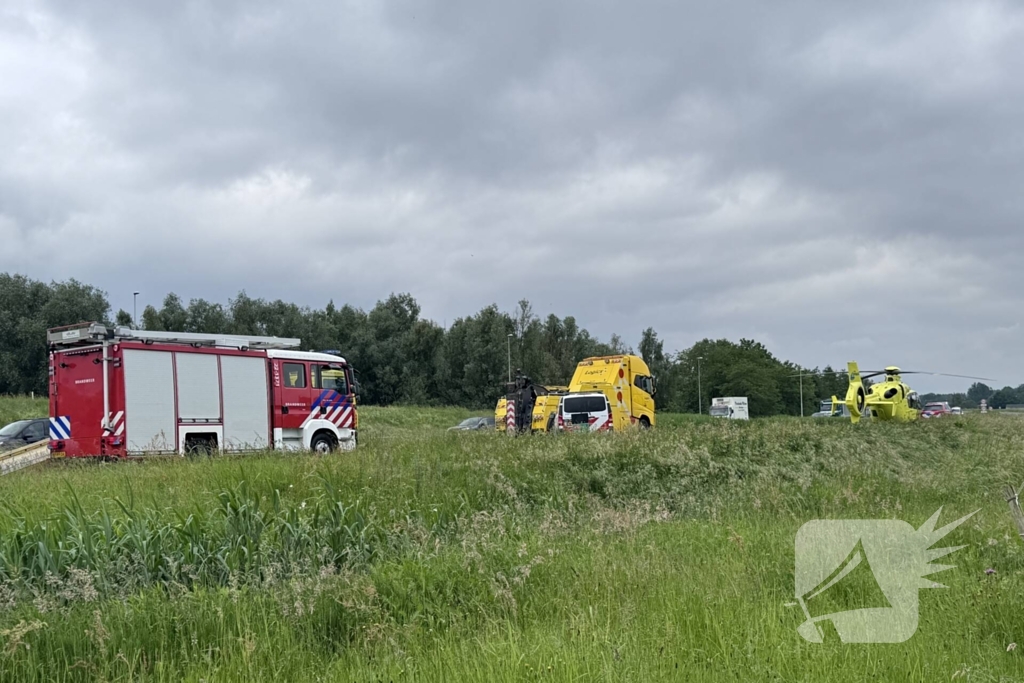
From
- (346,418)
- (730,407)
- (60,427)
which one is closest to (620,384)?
(346,418)

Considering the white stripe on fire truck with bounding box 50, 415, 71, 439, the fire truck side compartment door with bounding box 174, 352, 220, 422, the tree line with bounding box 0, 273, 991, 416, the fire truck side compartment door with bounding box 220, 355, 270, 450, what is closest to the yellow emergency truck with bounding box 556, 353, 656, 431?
the fire truck side compartment door with bounding box 220, 355, 270, 450

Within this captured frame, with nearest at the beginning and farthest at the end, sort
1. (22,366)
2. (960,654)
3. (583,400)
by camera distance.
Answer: (960,654)
(583,400)
(22,366)

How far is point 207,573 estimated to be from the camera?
20.5 ft

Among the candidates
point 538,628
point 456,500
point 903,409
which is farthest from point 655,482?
point 903,409

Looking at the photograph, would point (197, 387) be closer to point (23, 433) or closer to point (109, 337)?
point (109, 337)

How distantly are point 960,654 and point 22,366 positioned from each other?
63242 mm

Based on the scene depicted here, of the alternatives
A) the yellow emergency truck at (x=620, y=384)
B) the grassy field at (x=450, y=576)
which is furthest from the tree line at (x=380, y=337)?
the grassy field at (x=450, y=576)

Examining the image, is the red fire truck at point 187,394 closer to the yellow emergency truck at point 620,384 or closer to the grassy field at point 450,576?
the grassy field at point 450,576

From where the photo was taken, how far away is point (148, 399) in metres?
17.2

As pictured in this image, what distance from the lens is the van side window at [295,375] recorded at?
2005cm

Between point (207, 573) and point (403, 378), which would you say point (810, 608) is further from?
point (403, 378)

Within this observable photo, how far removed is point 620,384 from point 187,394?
15.2 m

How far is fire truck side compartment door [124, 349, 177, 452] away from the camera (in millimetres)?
16875

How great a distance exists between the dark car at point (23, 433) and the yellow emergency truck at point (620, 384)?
16.0 metres
